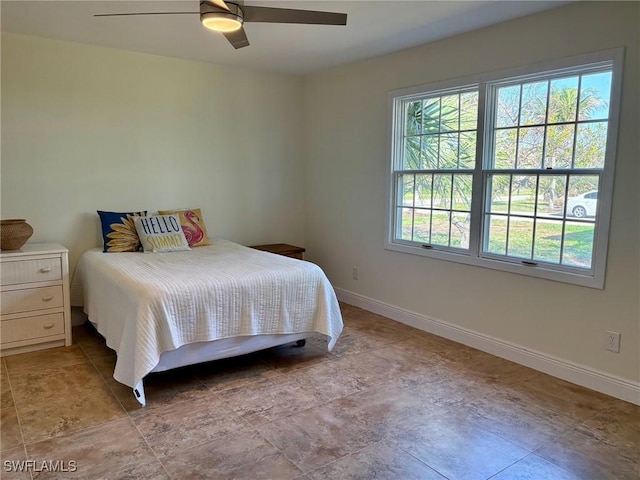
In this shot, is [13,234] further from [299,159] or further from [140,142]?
[299,159]

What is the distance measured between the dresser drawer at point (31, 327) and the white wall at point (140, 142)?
713 millimetres

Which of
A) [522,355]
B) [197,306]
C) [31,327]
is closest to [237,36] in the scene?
[197,306]

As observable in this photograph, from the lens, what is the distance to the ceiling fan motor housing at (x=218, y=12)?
225 cm

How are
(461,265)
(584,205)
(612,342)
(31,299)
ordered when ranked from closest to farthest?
(612,342) < (584,205) < (31,299) < (461,265)

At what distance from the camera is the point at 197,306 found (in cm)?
271

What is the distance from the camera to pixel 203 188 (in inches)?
178

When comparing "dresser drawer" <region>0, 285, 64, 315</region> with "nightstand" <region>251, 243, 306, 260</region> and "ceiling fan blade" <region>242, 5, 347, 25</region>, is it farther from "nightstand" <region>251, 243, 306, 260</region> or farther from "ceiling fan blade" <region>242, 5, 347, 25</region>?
"ceiling fan blade" <region>242, 5, 347, 25</region>

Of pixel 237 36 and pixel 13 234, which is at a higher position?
pixel 237 36

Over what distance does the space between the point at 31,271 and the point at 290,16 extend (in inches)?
99.4

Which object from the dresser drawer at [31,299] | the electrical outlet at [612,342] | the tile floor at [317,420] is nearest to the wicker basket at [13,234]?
the dresser drawer at [31,299]

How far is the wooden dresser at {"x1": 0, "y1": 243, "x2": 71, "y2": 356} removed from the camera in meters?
3.20

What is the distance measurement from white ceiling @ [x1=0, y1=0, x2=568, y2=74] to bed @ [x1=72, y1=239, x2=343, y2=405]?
169 centimetres

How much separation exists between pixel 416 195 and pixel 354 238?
877mm

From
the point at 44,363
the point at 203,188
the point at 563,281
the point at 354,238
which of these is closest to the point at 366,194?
the point at 354,238
